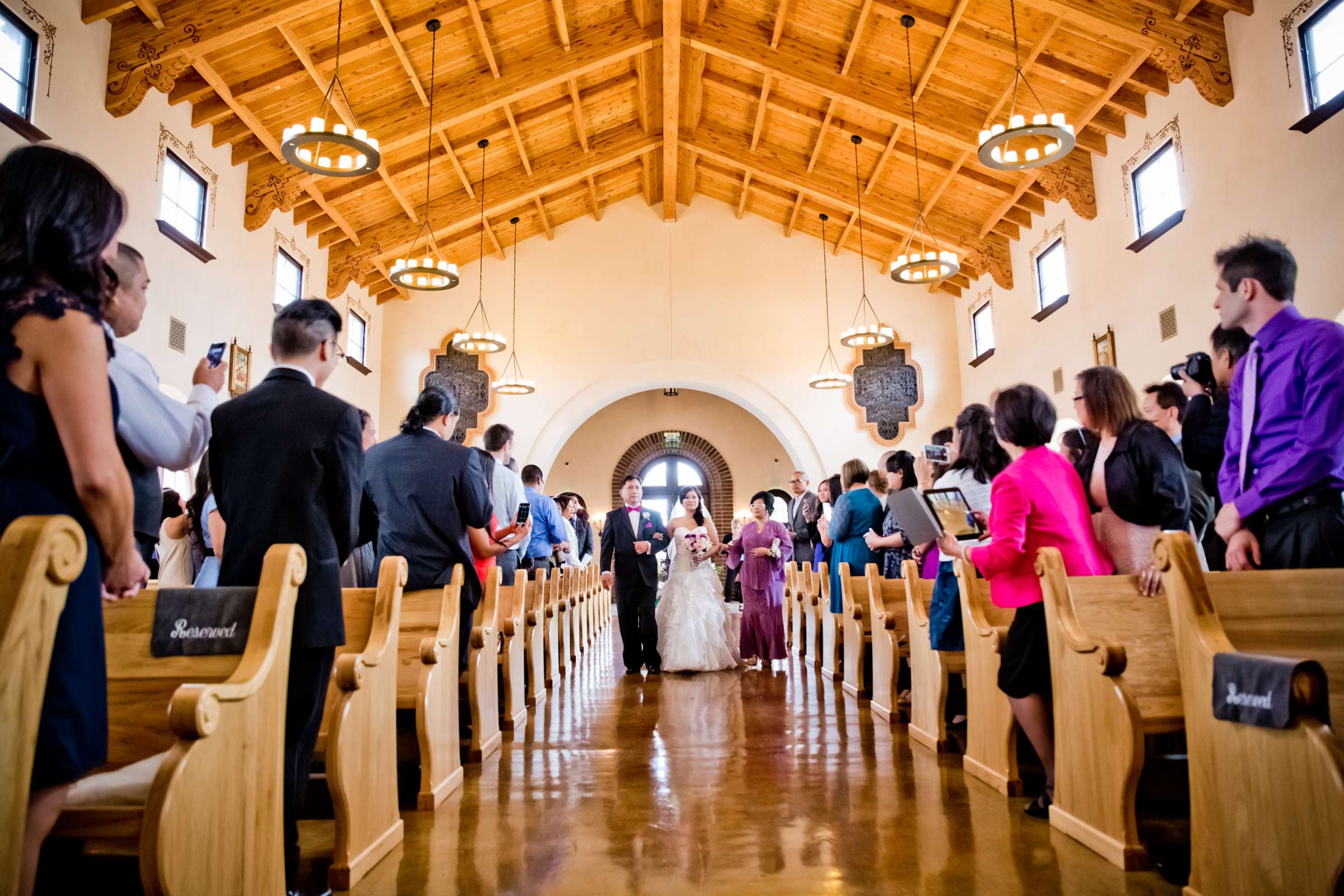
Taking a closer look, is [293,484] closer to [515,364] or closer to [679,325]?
[515,364]

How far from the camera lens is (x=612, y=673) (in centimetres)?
644

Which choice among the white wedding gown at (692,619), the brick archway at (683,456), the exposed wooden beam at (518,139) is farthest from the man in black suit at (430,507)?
the brick archway at (683,456)

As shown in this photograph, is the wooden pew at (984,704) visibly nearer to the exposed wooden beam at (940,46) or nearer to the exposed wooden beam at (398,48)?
the exposed wooden beam at (940,46)

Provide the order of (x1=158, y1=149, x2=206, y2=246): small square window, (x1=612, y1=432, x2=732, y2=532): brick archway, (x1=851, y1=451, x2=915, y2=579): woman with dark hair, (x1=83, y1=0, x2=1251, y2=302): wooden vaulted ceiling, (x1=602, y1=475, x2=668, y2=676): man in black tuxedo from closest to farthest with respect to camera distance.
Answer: (x1=851, y1=451, x2=915, y2=579): woman with dark hair, (x1=602, y1=475, x2=668, y2=676): man in black tuxedo, (x1=83, y1=0, x2=1251, y2=302): wooden vaulted ceiling, (x1=158, y1=149, x2=206, y2=246): small square window, (x1=612, y1=432, x2=732, y2=532): brick archway

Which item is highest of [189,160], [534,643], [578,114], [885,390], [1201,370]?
[578,114]

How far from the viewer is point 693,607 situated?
21.2 feet

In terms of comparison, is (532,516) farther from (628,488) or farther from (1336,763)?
(1336,763)

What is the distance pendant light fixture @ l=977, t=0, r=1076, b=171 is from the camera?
6.42 metres

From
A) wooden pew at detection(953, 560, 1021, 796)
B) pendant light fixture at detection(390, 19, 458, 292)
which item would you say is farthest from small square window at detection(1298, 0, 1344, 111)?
pendant light fixture at detection(390, 19, 458, 292)

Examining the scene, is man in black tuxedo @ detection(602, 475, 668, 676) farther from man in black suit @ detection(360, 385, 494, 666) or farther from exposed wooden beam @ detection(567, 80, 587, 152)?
exposed wooden beam @ detection(567, 80, 587, 152)

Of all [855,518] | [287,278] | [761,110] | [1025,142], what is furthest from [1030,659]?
[287,278]

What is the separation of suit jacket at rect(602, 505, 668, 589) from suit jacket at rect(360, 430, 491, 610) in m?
3.25

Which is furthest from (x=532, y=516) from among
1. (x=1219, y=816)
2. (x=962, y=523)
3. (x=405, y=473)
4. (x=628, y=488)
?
(x=1219, y=816)

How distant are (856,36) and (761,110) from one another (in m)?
1.97
